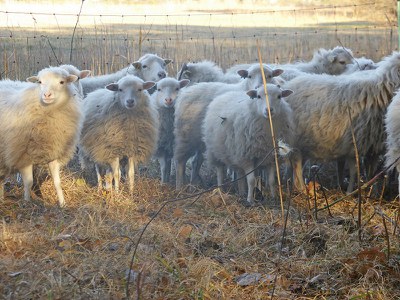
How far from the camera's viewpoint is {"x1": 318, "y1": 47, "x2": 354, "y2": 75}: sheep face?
31.7 feet

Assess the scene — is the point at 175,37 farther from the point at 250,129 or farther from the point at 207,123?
the point at 250,129

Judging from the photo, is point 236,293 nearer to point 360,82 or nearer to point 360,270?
point 360,270

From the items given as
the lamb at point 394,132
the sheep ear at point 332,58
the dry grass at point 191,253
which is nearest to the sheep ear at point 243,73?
the sheep ear at point 332,58

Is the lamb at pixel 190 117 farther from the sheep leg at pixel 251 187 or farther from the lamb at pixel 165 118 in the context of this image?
the sheep leg at pixel 251 187

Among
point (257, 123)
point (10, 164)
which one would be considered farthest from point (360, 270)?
point (10, 164)

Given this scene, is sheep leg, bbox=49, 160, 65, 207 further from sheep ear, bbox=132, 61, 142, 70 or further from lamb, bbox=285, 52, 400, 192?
sheep ear, bbox=132, 61, 142, 70

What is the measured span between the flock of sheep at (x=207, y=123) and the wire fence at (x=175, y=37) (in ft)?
2.52

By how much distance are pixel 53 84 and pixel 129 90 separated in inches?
43.9

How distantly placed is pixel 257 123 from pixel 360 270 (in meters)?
3.21

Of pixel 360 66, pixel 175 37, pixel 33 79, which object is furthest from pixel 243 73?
pixel 175 37

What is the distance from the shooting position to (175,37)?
22.9m

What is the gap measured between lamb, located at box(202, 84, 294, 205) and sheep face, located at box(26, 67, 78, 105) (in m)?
1.82

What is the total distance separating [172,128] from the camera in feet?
28.4

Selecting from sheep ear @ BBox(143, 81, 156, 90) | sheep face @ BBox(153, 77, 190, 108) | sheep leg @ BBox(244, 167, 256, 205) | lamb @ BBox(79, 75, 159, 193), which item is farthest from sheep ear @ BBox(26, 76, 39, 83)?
sheep leg @ BBox(244, 167, 256, 205)
